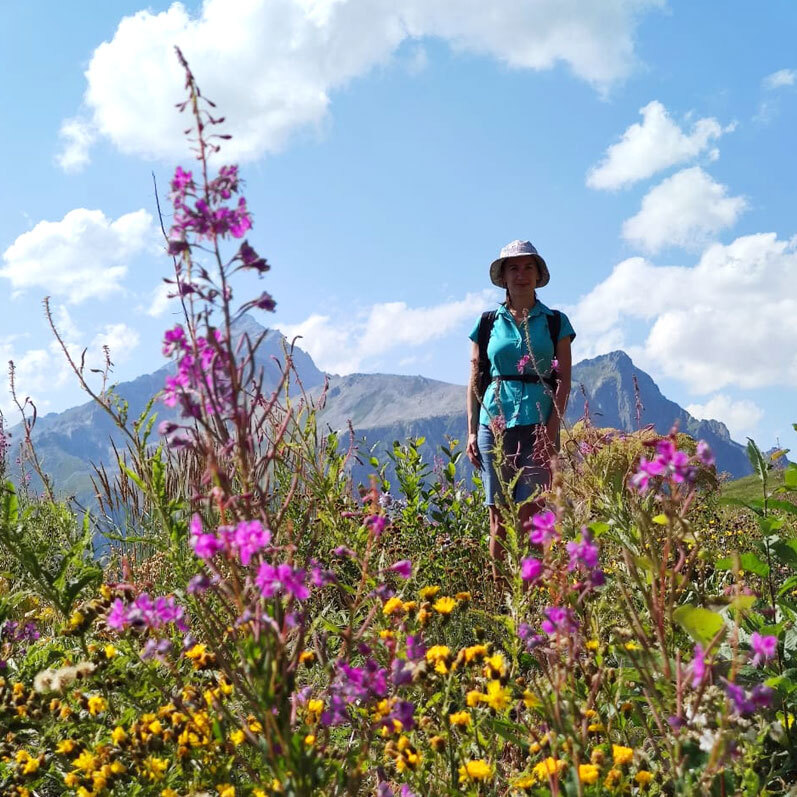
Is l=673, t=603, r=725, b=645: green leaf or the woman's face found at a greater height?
the woman's face

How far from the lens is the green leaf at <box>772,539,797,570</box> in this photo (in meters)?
2.34

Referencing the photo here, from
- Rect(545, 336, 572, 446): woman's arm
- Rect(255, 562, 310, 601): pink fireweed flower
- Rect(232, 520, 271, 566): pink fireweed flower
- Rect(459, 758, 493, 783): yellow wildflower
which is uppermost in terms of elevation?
Rect(545, 336, 572, 446): woman's arm

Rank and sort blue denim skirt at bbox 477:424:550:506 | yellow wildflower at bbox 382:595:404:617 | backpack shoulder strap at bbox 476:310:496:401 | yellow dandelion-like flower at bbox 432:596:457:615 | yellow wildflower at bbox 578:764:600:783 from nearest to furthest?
yellow wildflower at bbox 578:764:600:783 → yellow wildflower at bbox 382:595:404:617 → yellow dandelion-like flower at bbox 432:596:457:615 → blue denim skirt at bbox 477:424:550:506 → backpack shoulder strap at bbox 476:310:496:401

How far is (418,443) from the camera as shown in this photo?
15.0 feet

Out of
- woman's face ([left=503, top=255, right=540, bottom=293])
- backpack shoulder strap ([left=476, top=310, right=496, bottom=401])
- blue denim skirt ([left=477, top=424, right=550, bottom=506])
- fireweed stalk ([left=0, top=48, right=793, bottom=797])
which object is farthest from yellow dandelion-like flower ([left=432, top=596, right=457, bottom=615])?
woman's face ([left=503, top=255, right=540, bottom=293])

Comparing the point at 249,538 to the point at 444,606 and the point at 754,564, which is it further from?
A: the point at 754,564

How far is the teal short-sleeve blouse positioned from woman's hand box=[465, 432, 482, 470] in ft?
0.64

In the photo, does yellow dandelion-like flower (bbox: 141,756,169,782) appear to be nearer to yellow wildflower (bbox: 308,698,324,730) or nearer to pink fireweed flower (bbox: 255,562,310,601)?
yellow wildflower (bbox: 308,698,324,730)

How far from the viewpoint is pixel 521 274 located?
14.7 feet

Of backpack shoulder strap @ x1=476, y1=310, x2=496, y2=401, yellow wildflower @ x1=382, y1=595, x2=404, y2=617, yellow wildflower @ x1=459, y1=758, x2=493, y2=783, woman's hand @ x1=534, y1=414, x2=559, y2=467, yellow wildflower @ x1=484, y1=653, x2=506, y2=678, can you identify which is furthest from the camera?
backpack shoulder strap @ x1=476, y1=310, x2=496, y2=401

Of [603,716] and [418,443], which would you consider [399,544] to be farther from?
[603,716]

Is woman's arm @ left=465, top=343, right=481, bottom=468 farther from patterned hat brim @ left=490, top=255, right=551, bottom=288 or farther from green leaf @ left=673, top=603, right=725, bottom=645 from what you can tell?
green leaf @ left=673, top=603, right=725, bottom=645

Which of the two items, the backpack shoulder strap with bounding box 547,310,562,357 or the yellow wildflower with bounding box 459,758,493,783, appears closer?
the yellow wildflower with bounding box 459,758,493,783

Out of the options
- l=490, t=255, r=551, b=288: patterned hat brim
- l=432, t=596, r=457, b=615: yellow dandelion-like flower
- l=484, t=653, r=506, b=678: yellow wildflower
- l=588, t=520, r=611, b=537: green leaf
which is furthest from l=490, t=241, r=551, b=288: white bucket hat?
l=484, t=653, r=506, b=678: yellow wildflower
